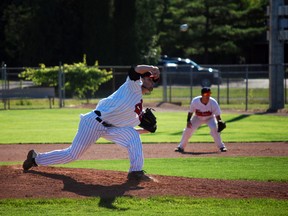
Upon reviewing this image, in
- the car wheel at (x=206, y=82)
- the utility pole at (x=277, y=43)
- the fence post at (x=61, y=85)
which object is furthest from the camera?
the car wheel at (x=206, y=82)

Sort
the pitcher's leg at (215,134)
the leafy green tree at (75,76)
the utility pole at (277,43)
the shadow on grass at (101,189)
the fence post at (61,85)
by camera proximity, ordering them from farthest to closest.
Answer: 1. the leafy green tree at (75,76)
2. the fence post at (61,85)
3. the utility pole at (277,43)
4. the pitcher's leg at (215,134)
5. the shadow on grass at (101,189)

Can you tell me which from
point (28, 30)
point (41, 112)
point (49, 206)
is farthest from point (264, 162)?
point (28, 30)

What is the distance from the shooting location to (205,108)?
51.9 feet

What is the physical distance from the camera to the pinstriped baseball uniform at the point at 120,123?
993cm

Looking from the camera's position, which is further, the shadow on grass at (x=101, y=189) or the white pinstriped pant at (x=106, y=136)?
the white pinstriped pant at (x=106, y=136)

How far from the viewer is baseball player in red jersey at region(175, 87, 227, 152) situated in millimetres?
15742

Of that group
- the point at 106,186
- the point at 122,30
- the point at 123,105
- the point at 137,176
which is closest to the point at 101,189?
the point at 106,186

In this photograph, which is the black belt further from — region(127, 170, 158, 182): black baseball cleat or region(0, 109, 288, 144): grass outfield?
region(0, 109, 288, 144): grass outfield

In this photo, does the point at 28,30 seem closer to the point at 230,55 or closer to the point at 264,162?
the point at 230,55

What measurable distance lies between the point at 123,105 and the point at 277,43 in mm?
21041

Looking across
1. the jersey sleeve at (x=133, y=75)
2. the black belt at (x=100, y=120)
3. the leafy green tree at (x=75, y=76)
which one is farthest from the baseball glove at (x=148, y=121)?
the leafy green tree at (x=75, y=76)

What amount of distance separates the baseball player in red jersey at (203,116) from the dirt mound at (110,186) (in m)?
5.20

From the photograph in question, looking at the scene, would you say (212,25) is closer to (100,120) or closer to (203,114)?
(203,114)

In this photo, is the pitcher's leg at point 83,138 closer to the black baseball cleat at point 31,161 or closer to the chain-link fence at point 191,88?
the black baseball cleat at point 31,161
